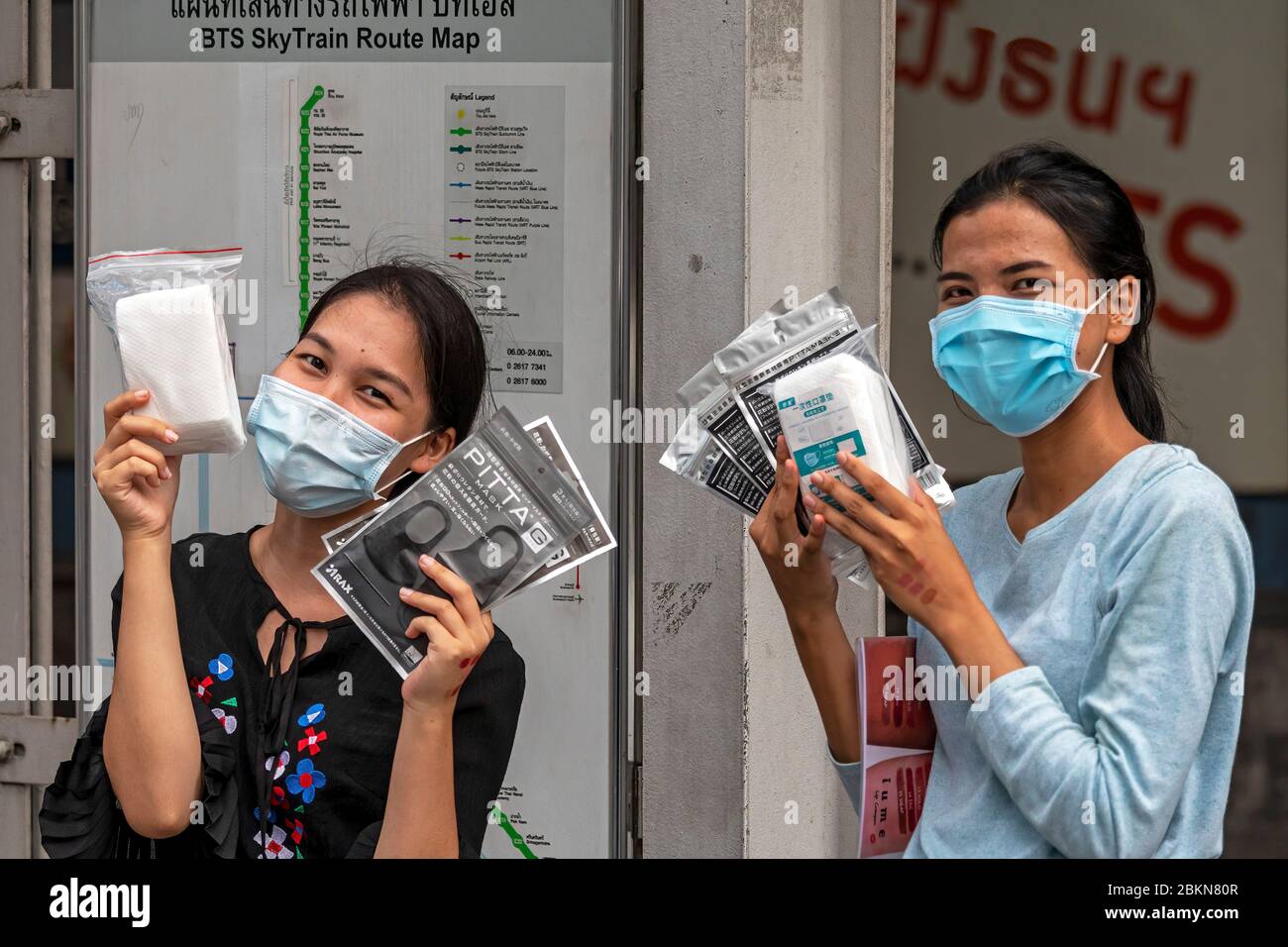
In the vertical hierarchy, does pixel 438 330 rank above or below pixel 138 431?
above

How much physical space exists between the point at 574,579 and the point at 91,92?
1923 mm

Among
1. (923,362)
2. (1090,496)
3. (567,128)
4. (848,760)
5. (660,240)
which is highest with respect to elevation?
(567,128)

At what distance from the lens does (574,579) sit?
3334 mm

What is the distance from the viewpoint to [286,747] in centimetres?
204

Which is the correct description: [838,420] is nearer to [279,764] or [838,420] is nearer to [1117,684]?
[1117,684]

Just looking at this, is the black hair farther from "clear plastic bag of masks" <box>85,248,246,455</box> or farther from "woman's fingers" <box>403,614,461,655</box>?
"woman's fingers" <box>403,614,461,655</box>

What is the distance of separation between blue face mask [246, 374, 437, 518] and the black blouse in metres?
0.22

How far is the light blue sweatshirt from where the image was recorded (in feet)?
5.32

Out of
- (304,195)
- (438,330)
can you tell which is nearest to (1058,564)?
(438,330)

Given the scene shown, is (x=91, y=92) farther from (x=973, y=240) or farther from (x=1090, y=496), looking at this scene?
(x=1090, y=496)

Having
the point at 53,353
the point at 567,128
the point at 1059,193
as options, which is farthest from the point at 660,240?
the point at 53,353

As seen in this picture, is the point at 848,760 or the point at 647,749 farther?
the point at 647,749

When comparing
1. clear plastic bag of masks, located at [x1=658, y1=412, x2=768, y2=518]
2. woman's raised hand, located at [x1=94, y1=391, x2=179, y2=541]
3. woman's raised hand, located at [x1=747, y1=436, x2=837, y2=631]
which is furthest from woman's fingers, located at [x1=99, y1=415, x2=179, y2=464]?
woman's raised hand, located at [x1=747, y1=436, x2=837, y2=631]

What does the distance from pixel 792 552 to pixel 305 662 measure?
83 cm
